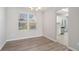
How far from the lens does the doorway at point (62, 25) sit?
1396mm

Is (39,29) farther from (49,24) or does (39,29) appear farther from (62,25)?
(62,25)

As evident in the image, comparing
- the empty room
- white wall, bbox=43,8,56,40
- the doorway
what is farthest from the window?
the doorway

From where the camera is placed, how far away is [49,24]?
4.94 ft

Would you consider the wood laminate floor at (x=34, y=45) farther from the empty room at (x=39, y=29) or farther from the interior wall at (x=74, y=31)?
the interior wall at (x=74, y=31)

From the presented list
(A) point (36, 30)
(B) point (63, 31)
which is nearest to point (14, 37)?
(A) point (36, 30)

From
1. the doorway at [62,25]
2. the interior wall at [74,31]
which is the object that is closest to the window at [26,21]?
the doorway at [62,25]

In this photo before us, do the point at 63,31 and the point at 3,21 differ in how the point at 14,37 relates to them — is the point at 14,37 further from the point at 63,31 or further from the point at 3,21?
the point at 63,31

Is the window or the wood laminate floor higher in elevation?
the window

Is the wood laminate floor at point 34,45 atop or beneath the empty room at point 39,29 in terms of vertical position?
Answer: beneath

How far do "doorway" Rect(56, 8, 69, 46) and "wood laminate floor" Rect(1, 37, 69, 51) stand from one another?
10 centimetres

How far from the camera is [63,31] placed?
1437mm

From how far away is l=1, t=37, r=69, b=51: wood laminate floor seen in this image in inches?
→ 54.9

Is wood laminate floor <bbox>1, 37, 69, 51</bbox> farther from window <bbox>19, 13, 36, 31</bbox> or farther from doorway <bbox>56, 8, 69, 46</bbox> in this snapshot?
window <bbox>19, 13, 36, 31</bbox>
